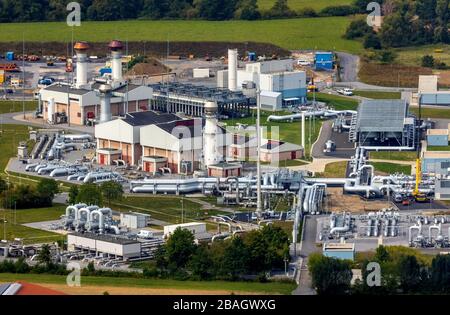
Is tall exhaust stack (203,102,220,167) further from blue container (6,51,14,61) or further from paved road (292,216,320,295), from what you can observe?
blue container (6,51,14,61)

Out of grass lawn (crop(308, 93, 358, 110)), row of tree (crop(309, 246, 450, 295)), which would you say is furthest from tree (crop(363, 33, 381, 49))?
row of tree (crop(309, 246, 450, 295))

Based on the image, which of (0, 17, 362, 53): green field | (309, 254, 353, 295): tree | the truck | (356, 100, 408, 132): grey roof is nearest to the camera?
(309, 254, 353, 295): tree

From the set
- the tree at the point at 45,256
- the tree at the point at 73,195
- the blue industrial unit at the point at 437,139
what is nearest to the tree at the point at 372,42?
the blue industrial unit at the point at 437,139

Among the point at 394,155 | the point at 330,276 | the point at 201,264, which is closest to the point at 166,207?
the point at 201,264

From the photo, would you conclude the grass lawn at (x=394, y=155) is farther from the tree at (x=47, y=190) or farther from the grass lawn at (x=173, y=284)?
the grass lawn at (x=173, y=284)

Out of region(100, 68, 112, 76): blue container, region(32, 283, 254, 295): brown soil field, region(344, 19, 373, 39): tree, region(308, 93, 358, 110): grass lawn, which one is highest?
region(344, 19, 373, 39): tree

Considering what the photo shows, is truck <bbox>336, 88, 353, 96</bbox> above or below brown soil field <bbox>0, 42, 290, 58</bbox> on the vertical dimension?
below
